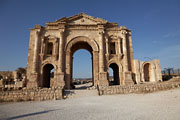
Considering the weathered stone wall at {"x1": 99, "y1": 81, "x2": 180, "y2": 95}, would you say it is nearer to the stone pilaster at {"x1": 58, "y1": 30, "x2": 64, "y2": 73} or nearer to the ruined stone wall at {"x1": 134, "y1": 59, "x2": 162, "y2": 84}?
the stone pilaster at {"x1": 58, "y1": 30, "x2": 64, "y2": 73}

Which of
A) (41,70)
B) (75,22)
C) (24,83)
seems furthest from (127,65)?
(24,83)

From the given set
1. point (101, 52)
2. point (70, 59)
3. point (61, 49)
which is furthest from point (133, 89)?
point (61, 49)

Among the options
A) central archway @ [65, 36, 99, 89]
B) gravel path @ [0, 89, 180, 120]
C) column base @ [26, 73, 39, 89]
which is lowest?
gravel path @ [0, 89, 180, 120]

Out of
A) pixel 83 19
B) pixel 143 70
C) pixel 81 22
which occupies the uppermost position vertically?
pixel 83 19

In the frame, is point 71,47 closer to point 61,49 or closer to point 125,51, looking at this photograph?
point 61,49

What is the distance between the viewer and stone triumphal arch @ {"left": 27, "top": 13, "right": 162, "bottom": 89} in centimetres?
1538

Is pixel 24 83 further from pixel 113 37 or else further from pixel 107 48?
pixel 113 37

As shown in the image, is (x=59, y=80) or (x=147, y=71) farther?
(x=147, y=71)

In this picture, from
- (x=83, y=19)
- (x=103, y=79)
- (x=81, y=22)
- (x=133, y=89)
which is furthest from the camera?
(x=83, y=19)

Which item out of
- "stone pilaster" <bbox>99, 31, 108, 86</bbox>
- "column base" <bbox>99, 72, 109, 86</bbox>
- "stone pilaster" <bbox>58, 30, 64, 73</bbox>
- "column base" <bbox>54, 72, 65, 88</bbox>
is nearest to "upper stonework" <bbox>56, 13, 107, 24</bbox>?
"stone pilaster" <bbox>99, 31, 108, 86</bbox>

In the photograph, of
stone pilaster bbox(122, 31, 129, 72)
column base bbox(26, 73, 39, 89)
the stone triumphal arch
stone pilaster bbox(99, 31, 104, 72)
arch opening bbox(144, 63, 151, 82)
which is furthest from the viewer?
arch opening bbox(144, 63, 151, 82)

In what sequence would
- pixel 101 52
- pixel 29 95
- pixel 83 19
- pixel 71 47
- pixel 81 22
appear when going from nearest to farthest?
pixel 29 95 < pixel 101 52 < pixel 71 47 < pixel 81 22 < pixel 83 19

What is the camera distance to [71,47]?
16734 millimetres

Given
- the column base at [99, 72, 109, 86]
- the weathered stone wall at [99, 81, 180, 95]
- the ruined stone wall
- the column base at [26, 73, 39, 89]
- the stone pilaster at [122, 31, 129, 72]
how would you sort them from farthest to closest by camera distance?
1. the ruined stone wall
2. the stone pilaster at [122, 31, 129, 72]
3. the column base at [99, 72, 109, 86]
4. the column base at [26, 73, 39, 89]
5. the weathered stone wall at [99, 81, 180, 95]
